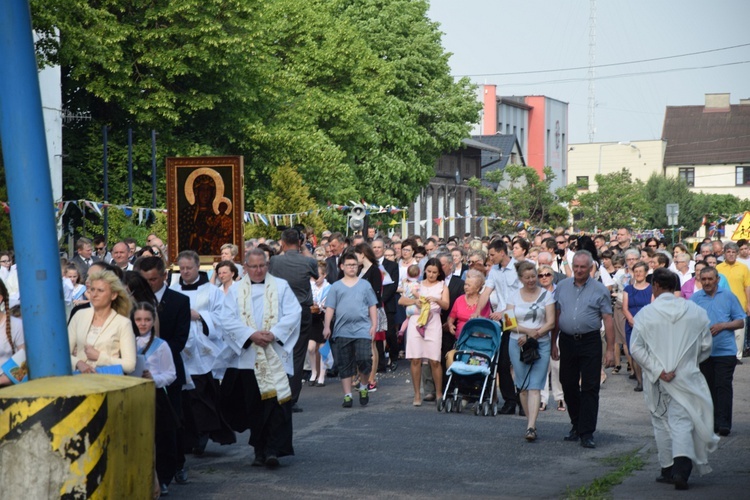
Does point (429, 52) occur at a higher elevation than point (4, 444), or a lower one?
higher

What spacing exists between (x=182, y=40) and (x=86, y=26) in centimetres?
303

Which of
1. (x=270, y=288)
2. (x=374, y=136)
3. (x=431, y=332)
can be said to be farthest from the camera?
(x=374, y=136)

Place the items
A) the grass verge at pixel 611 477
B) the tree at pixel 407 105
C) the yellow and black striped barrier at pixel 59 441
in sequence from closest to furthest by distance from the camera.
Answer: the yellow and black striped barrier at pixel 59 441 → the grass verge at pixel 611 477 → the tree at pixel 407 105

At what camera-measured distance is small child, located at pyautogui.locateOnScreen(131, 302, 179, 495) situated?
9.41m

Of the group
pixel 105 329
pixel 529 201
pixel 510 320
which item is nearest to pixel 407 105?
pixel 529 201

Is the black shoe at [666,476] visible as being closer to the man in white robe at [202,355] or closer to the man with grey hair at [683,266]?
the man in white robe at [202,355]

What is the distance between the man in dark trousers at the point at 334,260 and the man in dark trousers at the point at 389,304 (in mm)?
532

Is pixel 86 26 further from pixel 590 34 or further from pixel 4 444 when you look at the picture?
pixel 590 34

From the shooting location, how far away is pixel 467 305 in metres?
16.0

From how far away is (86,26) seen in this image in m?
36.2

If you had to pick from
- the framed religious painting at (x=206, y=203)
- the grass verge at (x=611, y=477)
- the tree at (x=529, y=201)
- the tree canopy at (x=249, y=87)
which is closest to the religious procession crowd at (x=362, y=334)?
the grass verge at (x=611, y=477)

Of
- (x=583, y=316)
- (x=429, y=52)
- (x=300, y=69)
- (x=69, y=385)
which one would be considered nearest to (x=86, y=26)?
(x=300, y=69)

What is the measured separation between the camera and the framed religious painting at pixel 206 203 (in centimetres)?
1977

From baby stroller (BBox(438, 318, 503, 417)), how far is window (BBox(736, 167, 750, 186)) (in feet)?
358
